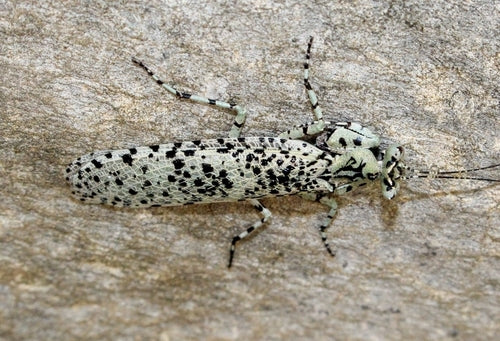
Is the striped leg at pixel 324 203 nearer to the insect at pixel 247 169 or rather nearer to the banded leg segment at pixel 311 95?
the insect at pixel 247 169

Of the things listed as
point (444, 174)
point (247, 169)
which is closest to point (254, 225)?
point (247, 169)

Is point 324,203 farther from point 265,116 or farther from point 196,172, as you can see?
point 196,172

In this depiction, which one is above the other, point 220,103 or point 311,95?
point 311,95

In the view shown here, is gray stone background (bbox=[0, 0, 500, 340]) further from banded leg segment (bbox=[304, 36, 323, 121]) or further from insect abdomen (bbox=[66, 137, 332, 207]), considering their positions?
insect abdomen (bbox=[66, 137, 332, 207])

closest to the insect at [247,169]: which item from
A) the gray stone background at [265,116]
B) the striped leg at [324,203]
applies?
the striped leg at [324,203]

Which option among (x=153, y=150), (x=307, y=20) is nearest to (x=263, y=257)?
(x=153, y=150)

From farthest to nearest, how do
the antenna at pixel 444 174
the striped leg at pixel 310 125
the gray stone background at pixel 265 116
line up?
the striped leg at pixel 310 125, the antenna at pixel 444 174, the gray stone background at pixel 265 116
